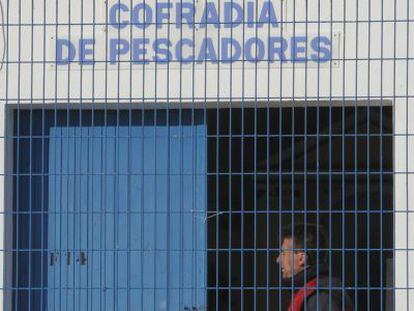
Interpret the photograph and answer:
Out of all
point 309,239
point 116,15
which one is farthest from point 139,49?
point 309,239

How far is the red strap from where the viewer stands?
6555 mm

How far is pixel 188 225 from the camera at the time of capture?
7184 mm

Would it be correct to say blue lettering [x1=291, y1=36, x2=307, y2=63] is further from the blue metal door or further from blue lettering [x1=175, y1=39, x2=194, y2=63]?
the blue metal door

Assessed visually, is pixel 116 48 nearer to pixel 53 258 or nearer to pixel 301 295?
→ pixel 53 258

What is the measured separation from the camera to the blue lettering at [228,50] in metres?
6.95

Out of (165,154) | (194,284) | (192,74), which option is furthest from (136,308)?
(192,74)

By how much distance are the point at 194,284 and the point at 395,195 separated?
142 cm

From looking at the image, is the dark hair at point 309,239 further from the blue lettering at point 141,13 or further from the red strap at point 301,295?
the blue lettering at point 141,13

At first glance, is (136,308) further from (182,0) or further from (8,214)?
(182,0)

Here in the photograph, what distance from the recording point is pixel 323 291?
6625 mm

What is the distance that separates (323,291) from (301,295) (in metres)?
0.14

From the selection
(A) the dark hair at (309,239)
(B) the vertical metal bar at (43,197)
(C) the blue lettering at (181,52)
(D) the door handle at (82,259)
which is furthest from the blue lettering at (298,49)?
(D) the door handle at (82,259)

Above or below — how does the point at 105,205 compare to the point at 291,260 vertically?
above

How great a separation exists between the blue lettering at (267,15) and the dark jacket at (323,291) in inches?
62.2
